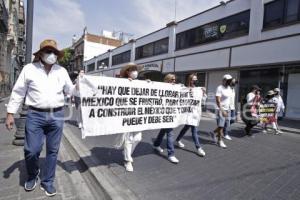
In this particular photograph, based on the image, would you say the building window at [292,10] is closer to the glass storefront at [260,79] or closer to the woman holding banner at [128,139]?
the glass storefront at [260,79]

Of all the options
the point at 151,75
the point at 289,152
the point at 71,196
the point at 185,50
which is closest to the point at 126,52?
the point at 151,75

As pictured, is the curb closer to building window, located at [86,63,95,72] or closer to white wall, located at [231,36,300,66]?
white wall, located at [231,36,300,66]

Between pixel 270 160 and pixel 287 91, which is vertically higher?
pixel 287 91

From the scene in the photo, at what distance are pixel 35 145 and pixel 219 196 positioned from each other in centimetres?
256

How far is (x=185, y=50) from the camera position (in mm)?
23422

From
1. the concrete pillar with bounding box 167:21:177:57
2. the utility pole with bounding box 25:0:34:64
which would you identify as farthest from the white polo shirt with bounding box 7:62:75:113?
the concrete pillar with bounding box 167:21:177:57

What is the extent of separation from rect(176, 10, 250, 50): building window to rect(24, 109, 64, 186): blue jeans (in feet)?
52.8

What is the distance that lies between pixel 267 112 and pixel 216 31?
38.2ft

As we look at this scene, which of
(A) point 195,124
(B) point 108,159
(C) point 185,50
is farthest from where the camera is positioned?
(C) point 185,50

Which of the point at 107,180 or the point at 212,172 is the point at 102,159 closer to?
the point at 107,180

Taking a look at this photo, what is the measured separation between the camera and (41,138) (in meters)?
3.75

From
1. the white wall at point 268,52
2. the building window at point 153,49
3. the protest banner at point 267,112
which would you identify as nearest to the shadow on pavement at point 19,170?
the protest banner at point 267,112

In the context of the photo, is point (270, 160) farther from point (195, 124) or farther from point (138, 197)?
point (138, 197)

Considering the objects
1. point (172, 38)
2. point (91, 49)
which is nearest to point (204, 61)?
point (172, 38)
